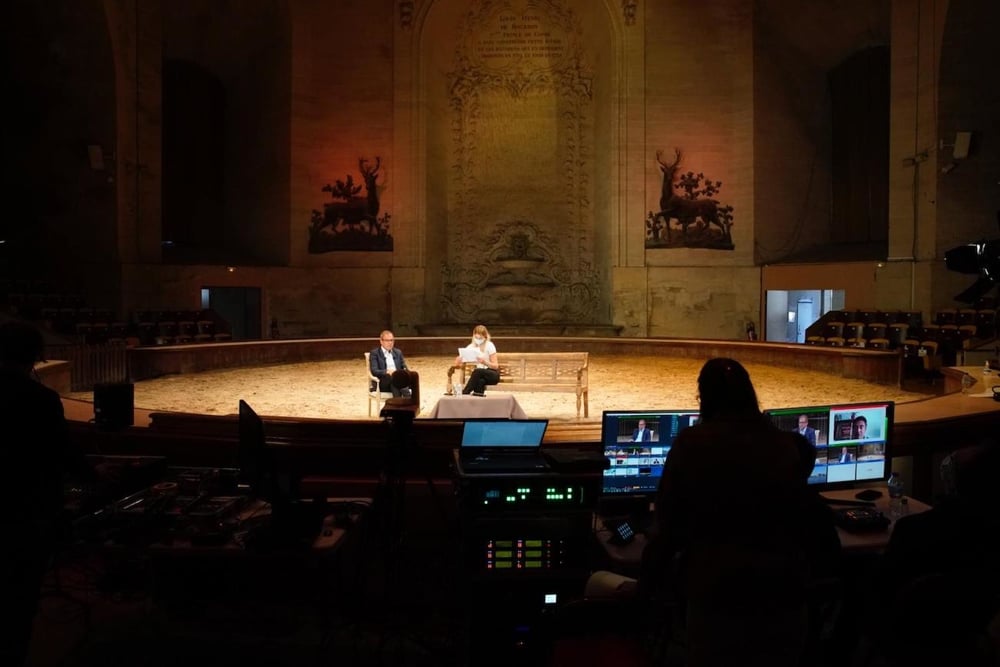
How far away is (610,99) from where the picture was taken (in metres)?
19.9

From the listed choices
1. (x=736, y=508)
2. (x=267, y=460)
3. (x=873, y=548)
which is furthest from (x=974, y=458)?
(x=267, y=460)

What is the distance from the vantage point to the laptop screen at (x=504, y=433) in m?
3.60

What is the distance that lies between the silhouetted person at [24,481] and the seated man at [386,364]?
16.6ft

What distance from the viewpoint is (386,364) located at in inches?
332

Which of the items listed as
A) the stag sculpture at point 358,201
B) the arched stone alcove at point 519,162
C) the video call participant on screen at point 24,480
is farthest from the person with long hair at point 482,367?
the stag sculpture at point 358,201

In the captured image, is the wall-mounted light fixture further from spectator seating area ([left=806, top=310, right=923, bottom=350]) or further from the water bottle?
the water bottle

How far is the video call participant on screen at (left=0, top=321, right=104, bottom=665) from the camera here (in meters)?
2.76

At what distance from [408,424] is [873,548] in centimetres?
208

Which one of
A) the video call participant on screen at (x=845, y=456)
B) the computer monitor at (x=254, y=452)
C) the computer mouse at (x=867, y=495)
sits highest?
the computer monitor at (x=254, y=452)

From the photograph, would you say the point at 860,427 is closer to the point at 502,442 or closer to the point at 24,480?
the point at 502,442

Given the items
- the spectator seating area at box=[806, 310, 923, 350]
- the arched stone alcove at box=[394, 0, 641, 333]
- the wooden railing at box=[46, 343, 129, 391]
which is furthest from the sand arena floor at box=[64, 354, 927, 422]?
the arched stone alcove at box=[394, 0, 641, 333]

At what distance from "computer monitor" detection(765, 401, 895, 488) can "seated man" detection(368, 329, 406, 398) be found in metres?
4.72

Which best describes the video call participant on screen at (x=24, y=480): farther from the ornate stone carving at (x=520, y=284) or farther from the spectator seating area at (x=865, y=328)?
the ornate stone carving at (x=520, y=284)

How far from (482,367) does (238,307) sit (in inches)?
536
